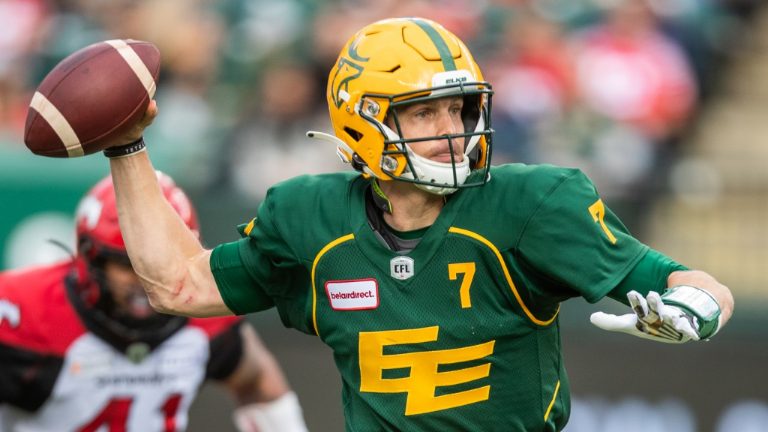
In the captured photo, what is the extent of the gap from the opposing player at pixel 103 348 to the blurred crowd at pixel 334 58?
3.10 metres

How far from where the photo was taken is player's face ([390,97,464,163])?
350cm

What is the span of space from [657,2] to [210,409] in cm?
437

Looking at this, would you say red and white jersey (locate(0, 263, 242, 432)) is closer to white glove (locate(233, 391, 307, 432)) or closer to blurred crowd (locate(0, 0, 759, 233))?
white glove (locate(233, 391, 307, 432))

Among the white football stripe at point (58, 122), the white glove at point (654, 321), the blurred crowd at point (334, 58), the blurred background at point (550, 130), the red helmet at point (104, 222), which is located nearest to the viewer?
the white glove at point (654, 321)

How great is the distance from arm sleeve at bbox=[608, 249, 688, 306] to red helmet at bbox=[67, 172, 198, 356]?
195 centimetres

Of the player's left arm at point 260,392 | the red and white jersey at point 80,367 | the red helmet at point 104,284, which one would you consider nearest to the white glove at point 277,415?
the player's left arm at point 260,392

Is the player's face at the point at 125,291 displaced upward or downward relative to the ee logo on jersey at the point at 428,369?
downward

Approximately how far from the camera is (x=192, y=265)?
3.78 metres

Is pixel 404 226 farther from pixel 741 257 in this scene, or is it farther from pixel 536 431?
pixel 741 257

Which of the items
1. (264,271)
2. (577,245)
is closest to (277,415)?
(264,271)

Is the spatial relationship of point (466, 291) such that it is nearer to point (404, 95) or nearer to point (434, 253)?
point (434, 253)

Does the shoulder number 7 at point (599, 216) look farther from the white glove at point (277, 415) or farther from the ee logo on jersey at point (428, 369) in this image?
the white glove at point (277, 415)

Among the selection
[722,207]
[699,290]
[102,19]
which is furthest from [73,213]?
[699,290]

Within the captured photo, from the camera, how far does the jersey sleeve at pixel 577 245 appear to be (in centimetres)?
335
